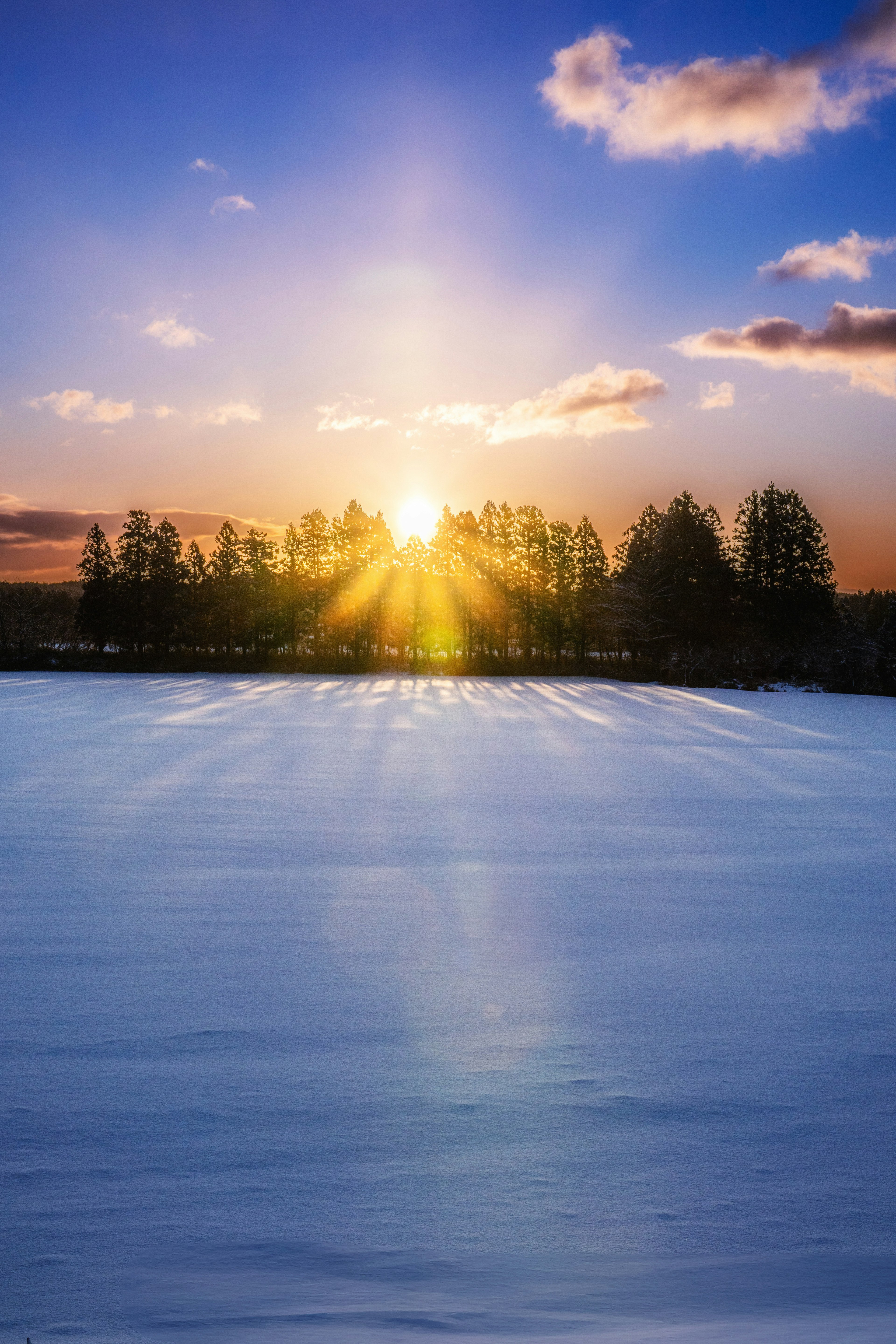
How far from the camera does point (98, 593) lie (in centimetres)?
4734

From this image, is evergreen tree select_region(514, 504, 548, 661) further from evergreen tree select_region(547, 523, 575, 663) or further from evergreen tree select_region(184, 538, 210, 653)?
evergreen tree select_region(184, 538, 210, 653)

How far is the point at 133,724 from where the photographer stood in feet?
53.4

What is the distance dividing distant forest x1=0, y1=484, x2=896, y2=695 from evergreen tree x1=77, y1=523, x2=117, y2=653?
0.10 m

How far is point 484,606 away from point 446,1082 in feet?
161

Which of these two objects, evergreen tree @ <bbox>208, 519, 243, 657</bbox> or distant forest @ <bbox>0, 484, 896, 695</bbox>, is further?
evergreen tree @ <bbox>208, 519, 243, 657</bbox>

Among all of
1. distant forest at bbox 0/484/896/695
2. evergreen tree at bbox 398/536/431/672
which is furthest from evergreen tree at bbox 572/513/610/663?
evergreen tree at bbox 398/536/431/672

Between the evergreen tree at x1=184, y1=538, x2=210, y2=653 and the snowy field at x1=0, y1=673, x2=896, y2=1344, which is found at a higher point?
the evergreen tree at x1=184, y1=538, x2=210, y2=653

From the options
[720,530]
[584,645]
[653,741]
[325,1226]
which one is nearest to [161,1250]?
[325,1226]

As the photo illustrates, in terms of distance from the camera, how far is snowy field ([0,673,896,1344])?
216 centimetres

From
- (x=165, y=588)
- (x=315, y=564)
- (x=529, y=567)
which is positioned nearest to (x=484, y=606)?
(x=529, y=567)

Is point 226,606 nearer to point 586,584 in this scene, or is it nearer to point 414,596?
point 414,596

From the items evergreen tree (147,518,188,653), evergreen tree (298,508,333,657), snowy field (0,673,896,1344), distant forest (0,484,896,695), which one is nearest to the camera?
snowy field (0,673,896,1344)

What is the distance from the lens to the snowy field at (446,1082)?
216 cm

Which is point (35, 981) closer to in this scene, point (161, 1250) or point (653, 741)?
point (161, 1250)
